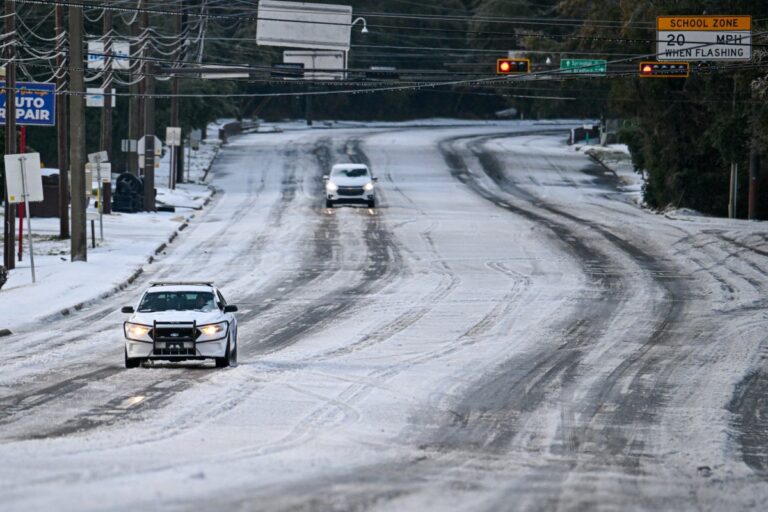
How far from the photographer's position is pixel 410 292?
33094 millimetres

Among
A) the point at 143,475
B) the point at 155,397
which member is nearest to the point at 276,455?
the point at 143,475

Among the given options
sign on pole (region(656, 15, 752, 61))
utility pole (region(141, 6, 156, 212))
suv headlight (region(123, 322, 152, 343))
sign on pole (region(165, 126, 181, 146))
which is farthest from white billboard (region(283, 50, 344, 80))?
suv headlight (region(123, 322, 152, 343))

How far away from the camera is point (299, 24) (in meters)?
56.0

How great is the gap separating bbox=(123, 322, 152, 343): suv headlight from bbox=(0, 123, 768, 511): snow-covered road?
1.66 ft

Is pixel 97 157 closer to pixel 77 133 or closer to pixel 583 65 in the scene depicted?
pixel 77 133

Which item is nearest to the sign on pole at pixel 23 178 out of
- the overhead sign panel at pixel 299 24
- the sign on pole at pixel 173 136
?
the overhead sign panel at pixel 299 24

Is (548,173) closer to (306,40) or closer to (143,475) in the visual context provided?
(306,40)

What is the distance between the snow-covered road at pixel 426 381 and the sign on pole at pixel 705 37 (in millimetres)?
5992

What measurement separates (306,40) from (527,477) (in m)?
44.8

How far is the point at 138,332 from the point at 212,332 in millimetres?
1117

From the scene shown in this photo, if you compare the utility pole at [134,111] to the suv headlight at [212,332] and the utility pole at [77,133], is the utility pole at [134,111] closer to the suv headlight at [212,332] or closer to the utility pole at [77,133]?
the utility pole at [77,133]

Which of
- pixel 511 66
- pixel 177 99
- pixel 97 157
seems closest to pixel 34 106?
pixel 97 157

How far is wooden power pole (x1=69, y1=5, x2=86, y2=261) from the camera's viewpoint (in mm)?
37031

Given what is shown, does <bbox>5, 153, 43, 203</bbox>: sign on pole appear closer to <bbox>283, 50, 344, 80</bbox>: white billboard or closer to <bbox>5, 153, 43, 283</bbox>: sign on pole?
<bbox>5, 153, 43, 283</bbox>: sign on pole
